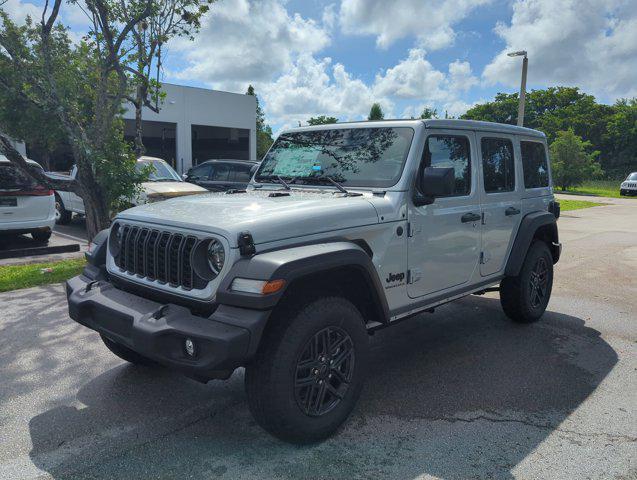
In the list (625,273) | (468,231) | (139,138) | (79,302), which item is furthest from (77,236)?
(625,273)

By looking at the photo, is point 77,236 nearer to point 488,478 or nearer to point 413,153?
point 413,153

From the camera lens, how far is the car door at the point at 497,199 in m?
4.62

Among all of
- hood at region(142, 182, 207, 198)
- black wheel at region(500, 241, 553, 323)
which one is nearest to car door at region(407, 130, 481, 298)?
black wheel at region(500, 241, 553, 323)

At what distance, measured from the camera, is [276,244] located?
2957mm

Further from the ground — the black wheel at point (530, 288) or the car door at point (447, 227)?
the car door at point (447, 227)

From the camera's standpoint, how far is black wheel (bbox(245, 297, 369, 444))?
285 cm

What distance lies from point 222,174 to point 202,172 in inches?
25.5

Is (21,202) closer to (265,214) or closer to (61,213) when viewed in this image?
(61,213)

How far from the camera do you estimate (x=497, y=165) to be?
15.9ft

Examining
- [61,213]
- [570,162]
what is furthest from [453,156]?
[570,162]

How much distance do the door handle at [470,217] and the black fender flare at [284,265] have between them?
140cm

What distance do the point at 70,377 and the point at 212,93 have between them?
97.0ft

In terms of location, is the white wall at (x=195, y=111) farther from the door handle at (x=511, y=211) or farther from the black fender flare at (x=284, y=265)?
the black fender flare at (x=284, y=265)

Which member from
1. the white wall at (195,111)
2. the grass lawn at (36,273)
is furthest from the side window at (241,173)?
the white wall at (195,111)
